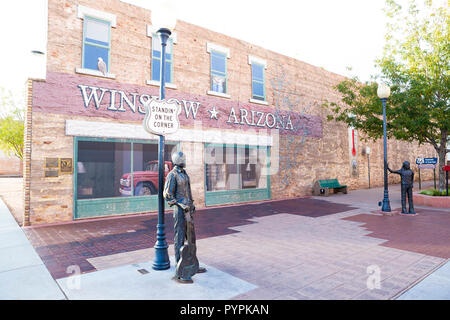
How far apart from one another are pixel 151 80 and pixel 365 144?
16728mm

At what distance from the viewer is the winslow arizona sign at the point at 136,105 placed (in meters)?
8.73

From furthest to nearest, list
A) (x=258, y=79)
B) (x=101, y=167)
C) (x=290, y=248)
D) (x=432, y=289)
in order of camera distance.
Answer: (x=258, y=79), (x=101, y=167), (x=290, y=248), (x=432, y=289)

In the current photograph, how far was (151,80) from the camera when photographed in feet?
36.0

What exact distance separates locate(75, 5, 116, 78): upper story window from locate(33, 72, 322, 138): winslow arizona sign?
0.42 meters

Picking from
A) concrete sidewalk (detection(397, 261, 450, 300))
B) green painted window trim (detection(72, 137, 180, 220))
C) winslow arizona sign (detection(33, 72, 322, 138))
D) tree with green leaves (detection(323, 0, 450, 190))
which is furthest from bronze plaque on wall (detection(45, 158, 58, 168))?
tree with green leaves (detection(323, 0, 450, 190))

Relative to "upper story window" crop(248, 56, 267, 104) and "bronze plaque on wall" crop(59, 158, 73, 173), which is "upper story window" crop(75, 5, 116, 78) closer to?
"bronze plaque on wall" crop(59, 158, 73, 173)

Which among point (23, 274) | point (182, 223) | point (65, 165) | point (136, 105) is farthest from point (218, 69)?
point (23, 274)

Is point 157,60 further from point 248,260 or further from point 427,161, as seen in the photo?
point 427,161

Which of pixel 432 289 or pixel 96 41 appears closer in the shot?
pixel 432 289

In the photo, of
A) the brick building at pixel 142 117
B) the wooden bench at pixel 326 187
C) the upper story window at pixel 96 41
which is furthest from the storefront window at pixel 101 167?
the wooden bench at pixel 326 187

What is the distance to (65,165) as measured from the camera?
360 inches

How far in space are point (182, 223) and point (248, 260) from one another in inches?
65.3
